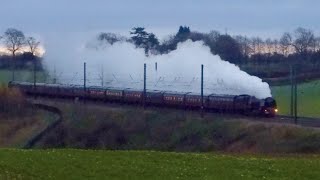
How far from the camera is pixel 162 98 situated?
69.6 m

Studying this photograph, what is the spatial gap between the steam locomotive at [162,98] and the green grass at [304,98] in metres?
8.26

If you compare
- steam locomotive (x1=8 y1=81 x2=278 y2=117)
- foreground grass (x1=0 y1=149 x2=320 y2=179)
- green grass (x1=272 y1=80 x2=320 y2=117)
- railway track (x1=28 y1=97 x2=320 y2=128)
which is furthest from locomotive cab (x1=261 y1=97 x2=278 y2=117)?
foreground grass (x1=0 y1=149 x2=320 y2=179)

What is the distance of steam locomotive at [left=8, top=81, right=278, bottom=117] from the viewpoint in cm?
5869

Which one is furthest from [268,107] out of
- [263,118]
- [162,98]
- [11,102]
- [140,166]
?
[140,166]

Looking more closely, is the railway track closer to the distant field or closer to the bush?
the bush

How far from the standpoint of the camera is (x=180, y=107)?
6719 centimetres

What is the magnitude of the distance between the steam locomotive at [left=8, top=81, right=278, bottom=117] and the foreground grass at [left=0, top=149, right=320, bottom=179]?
108 feet

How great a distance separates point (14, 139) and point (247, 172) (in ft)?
160

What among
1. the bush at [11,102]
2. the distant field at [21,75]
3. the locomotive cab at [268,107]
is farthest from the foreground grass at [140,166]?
the distant field at [21,75]

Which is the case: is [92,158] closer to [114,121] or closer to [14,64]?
[114,121]

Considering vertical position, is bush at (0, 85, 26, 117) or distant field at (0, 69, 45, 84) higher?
distant field at (0, 69, 45, 84)

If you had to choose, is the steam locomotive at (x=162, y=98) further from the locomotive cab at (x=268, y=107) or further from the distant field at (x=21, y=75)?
the distant field at (x=21, y=75)

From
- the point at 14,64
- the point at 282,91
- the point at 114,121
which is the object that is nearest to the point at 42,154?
the point at 114,121

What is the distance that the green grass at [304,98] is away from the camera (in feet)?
228
